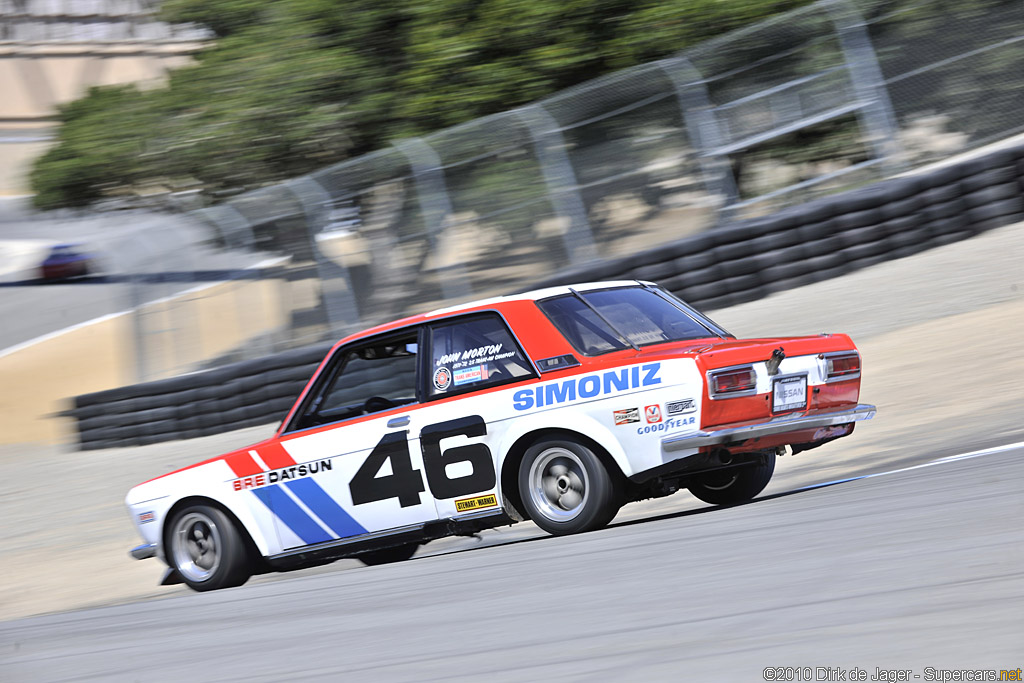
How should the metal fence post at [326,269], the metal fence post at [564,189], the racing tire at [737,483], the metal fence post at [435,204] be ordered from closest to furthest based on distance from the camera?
the racing tire at [737,483] → the metal fence post at [564,189] → the metal fence post at [435,204] → the metal fence post at [326,269]

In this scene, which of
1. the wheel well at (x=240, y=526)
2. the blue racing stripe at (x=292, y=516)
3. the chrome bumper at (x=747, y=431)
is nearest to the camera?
the chrome bumper at (x=747, y=431)

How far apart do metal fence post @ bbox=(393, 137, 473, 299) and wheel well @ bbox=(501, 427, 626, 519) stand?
7394 millimetres

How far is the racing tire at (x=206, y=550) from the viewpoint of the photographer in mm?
6906

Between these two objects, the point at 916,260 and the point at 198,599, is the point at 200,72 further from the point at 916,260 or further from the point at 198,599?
the point at 198,599

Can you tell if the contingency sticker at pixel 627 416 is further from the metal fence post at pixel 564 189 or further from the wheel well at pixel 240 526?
the metal fence post at pixel 564 189

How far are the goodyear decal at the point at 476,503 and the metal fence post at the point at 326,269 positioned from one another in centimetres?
793

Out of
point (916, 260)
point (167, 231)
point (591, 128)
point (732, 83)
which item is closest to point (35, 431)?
point (167, 231)

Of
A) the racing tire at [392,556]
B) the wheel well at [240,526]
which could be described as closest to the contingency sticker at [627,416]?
the racing tire at [392,556]

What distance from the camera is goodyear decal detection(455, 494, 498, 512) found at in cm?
602

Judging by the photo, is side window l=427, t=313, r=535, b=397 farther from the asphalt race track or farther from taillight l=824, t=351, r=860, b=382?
taillight l=824, t=351, r=860, b=382

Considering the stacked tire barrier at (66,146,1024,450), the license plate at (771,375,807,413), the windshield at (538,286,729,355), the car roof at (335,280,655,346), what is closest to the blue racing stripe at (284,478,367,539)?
the car roof at (335,280,655,346)

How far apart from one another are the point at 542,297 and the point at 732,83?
7.27 m

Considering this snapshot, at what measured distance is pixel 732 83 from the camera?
41.6 feet

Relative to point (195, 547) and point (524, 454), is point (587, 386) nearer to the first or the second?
point (524, 454)
